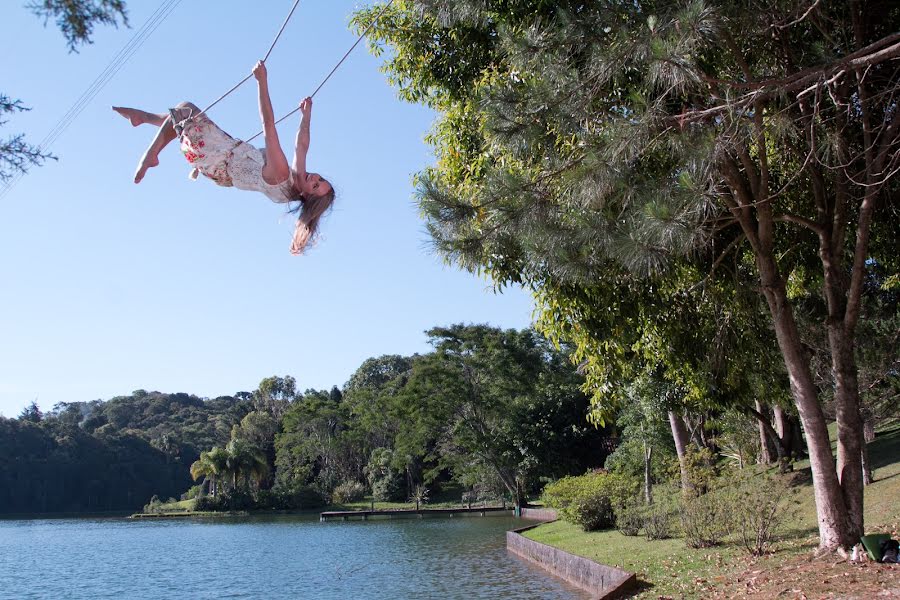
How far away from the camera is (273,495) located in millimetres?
45250

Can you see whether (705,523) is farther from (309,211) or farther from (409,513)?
(409,513)

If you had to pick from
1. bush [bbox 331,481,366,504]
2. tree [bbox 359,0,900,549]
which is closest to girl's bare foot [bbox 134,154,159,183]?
tree [bbox 359,0,900,549]

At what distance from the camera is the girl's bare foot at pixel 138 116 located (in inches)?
154

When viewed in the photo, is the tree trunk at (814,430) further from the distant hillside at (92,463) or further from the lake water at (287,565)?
the distant hillside at (92,463)

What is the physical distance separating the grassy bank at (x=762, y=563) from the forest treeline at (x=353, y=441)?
12.3ft

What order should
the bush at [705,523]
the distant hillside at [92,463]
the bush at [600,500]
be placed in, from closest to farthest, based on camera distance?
the bush at [705,523], the bush at [600,500], the distant hillside at [92,463]

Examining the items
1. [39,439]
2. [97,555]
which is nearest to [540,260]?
[97,555]

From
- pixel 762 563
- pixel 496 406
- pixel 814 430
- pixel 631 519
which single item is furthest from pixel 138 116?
pixel 496 406

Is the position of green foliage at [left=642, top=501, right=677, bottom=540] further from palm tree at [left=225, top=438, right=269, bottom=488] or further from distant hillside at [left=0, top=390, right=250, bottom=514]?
distant hillside at [left=0, top=390, right=250, bottom=514]

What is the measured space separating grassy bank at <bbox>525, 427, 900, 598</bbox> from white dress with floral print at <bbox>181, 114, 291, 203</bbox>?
4798mm

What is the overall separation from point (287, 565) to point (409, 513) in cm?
1957

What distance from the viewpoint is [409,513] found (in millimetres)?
37781

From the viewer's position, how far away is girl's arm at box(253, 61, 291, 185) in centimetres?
373

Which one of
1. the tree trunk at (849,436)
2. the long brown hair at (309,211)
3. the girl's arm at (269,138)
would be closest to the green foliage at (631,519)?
the tree trunk at (849,436)
